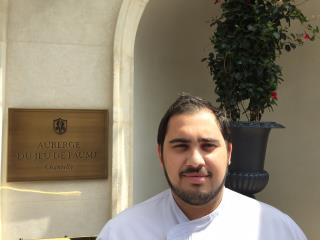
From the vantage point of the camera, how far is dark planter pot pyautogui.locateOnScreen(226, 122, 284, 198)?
359 centimetres

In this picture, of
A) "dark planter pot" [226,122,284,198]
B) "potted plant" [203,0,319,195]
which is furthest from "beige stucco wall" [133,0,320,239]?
"dark planter pot" [226,122,284,198]

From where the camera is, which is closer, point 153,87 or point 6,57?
point 6,57

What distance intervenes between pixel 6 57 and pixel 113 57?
945 mm

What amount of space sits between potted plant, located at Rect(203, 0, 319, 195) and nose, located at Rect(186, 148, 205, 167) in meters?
2.46

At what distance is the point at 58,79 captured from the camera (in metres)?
3.52

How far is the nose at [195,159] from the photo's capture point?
1165 millimetres

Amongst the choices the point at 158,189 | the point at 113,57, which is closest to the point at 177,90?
the point at 158,189

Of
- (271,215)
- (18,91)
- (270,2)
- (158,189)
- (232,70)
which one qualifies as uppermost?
(270,2)

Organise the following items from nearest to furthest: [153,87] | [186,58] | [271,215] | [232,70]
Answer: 1. [271,215]
2. [232,70]
3. [153,87]
4. [186,58]

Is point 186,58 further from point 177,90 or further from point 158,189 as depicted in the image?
point 158,189

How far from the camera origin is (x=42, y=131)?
11.4 feet

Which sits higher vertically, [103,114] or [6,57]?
[6,57]

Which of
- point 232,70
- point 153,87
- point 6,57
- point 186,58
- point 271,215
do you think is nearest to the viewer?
point 271,215

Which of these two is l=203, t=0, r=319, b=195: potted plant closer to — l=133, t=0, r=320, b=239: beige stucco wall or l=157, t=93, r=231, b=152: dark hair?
l=133, t=0, r=320, b=239: beige stucco wall
